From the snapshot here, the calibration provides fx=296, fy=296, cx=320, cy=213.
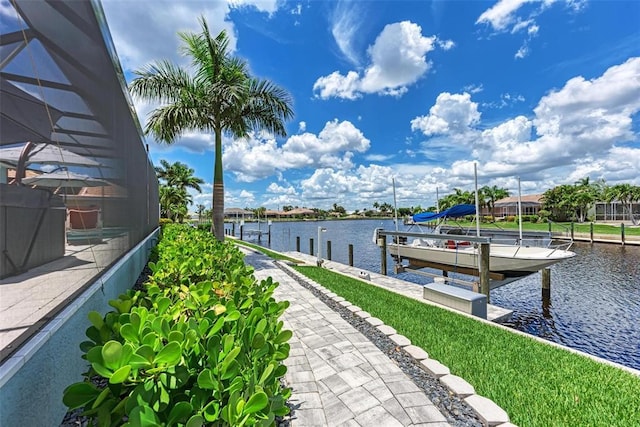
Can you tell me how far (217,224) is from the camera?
1056cm

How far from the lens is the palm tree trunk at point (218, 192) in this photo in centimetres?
1030

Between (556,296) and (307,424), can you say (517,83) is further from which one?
(307,424)

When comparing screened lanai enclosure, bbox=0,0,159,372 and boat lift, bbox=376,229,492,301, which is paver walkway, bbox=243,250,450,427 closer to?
screened lanai enclosure, bbox=0,0,159,372

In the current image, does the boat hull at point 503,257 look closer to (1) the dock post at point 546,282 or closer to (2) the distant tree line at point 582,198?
(1) the dock post at point 546,282

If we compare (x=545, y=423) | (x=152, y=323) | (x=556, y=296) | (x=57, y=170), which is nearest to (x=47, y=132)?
(x=57, y=170)

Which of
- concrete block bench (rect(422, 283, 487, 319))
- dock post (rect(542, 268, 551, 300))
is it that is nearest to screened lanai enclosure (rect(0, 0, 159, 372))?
concrete block bench (rect(422, 283, 487, 319))

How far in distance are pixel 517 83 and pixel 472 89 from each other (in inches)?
142

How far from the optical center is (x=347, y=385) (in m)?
2.66

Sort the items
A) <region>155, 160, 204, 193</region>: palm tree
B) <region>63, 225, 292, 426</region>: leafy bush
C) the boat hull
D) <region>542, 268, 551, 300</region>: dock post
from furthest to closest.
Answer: <region>155, 160, 204, 193</region>: palm tree → <region>542, 268, 551, 300</region>: dock post → the boat hull → <region>63, 225, 292, 426</region>: leafy bush

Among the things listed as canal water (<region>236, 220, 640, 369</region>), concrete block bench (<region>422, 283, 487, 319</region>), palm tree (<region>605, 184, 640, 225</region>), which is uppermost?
palm tree (<region>605, 184, 640, 225</region>)

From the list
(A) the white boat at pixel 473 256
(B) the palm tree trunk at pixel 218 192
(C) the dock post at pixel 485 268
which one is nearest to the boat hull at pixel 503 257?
(A) the white boat at pixel 473 256

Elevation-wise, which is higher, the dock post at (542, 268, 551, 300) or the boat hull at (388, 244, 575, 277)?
the boat hull at (388, 244, 575, 277)

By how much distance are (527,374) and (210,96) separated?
10.0 metres

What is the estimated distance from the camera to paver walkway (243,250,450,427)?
7.33 feet
